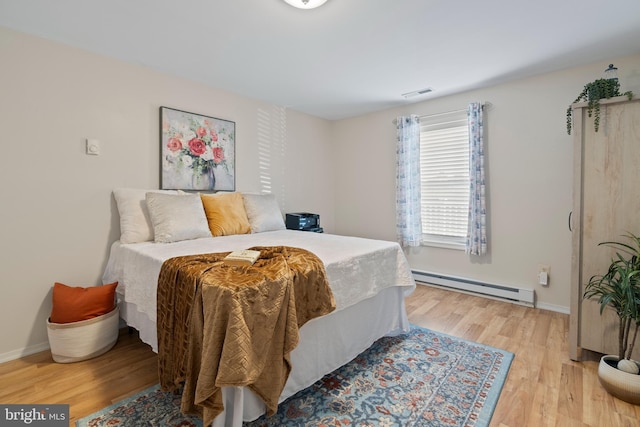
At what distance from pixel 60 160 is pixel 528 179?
4.25 meters

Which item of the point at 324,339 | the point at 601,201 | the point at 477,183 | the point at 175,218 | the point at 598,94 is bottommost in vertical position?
the point at 324,339

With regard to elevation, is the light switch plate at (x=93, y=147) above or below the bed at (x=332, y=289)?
above

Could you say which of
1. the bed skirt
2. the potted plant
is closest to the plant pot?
the potted plant

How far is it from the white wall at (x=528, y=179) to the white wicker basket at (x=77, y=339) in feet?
11.4

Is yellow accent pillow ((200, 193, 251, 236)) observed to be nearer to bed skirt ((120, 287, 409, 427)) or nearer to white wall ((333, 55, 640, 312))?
bed skirt ((120, 287, 409, 427))

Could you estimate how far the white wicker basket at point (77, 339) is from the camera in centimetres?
203

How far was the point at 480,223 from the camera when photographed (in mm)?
3320

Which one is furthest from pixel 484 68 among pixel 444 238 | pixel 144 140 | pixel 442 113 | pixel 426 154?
pixel 144 140

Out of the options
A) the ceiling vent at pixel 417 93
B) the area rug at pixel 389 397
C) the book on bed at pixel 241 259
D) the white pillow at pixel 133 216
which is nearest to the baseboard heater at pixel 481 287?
the area rug at pixel 389 397

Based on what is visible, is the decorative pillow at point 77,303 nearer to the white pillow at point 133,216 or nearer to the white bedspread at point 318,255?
the white bedspread at point 318,255

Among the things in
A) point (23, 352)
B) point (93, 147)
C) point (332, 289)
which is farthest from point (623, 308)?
point (23, 352)

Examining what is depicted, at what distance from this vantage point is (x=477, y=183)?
332cm

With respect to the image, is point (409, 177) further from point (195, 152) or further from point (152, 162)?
point (152, 162)

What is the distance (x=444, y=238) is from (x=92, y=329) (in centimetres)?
366
